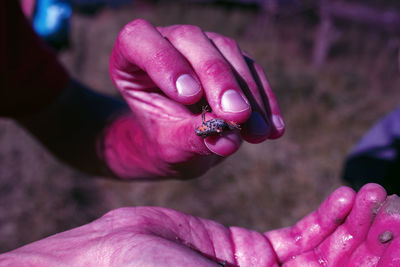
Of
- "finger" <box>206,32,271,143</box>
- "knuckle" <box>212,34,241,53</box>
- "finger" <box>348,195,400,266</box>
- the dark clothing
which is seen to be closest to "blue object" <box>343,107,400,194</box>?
"finger" <box>348,195,400,266</box>

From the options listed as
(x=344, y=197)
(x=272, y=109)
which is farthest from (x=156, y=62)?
(x=344, y=197)

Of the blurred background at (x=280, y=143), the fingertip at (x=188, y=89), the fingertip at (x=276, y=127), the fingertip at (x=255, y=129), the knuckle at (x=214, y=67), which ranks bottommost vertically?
the blurred background at (x=280, y=143)

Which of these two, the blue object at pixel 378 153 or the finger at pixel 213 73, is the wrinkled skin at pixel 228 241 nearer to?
the finger at pixel 213 73

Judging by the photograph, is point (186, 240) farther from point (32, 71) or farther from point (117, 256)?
point (32, 71)

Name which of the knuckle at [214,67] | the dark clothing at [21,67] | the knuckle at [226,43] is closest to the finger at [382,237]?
the knuckle at [214,67]

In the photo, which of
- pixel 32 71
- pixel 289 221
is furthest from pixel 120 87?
pixel 289 221

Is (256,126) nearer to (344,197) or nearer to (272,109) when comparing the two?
(272,109)
